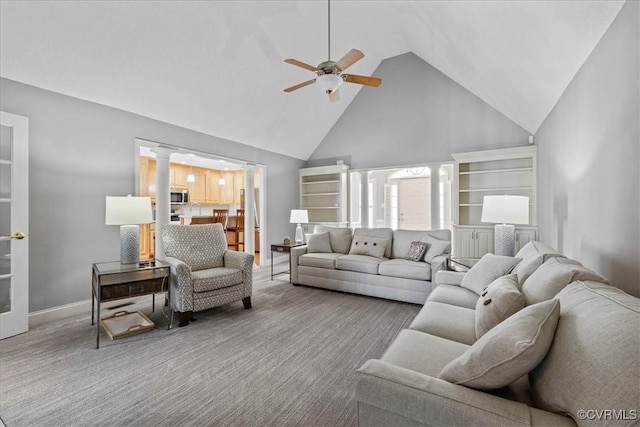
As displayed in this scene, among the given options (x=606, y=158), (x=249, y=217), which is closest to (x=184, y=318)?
(x=249, y=217)

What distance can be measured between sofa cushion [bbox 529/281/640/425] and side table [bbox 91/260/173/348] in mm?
2942

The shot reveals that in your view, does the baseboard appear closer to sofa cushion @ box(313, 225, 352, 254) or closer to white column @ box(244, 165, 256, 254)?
white column @ box(244, 165, 256, 254)

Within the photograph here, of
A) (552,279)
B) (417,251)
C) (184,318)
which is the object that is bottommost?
(184,318)

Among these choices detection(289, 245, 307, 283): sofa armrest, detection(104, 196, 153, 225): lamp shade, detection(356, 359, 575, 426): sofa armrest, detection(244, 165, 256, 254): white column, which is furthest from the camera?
detection(244, 165, 256, 254): white column

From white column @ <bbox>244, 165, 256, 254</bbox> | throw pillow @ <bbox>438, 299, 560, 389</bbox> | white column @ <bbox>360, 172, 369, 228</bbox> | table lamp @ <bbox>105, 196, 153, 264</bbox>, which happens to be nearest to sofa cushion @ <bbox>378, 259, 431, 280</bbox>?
throw pillow @ <bbox>438, 299, 560, 389</bbox>

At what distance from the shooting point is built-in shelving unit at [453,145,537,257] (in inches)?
180

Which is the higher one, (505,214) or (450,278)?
(505,214)

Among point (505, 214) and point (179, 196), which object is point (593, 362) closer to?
point (505, 214)

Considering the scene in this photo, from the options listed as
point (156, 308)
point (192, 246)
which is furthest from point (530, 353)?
point (156, 308)

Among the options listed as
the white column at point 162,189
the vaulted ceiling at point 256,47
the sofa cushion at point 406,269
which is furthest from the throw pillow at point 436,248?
the white column at point 162,189

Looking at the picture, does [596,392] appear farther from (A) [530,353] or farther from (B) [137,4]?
(B) [137,4]

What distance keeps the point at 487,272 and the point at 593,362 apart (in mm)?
1684

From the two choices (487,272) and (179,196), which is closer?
(487,272)

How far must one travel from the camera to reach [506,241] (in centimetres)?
335
